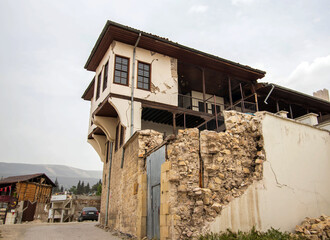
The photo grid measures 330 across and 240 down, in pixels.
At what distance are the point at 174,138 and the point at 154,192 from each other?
1.98 meters

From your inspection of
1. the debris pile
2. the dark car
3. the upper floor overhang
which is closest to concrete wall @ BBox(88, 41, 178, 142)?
the upper floor overhang

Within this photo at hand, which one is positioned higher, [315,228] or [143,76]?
[143,76]

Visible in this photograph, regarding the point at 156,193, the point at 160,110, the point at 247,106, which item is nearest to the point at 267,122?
the point at 156,193

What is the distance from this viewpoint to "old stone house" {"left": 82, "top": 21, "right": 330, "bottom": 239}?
719cm

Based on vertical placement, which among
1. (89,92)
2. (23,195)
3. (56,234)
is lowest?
(56,234)

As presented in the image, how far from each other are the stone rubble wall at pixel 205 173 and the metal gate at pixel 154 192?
591mm

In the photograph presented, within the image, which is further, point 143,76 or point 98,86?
point 98,86

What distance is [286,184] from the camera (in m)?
8.05

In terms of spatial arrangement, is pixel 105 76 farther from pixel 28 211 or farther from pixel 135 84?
pixel 28 211

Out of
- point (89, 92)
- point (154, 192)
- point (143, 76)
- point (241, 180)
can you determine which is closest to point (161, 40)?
point (143, 76)

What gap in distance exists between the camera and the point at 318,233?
7.05 metres

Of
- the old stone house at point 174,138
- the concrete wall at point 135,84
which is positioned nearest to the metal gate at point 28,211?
the old stone house at point 174,138

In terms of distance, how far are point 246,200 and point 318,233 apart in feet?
6.63

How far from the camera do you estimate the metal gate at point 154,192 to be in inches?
314
